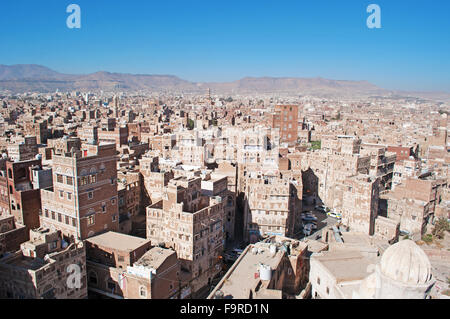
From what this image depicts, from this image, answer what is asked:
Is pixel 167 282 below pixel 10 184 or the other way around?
below

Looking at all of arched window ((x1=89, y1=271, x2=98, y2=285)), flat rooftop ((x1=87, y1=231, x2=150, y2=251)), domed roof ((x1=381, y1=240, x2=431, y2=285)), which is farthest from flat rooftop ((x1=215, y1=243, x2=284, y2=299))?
arched window ((x1=89, y1=271, x2=98, y2=285))

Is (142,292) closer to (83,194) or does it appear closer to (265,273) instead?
(265,273)

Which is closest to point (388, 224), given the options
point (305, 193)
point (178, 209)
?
point (305, 193)

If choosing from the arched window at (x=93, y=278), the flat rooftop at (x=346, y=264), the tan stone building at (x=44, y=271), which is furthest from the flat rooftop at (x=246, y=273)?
the arched window at (x=93, y=278)

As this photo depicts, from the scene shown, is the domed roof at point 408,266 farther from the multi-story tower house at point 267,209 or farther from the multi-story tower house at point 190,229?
the multi-story tower house at point 267,209

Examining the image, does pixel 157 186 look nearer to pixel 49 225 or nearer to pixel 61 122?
pixel 49 225

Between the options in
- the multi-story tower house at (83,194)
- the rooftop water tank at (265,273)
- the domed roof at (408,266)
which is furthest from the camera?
the multi-story tower house at (83,194)

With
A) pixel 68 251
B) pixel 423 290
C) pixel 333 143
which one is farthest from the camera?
pixel 333 143
